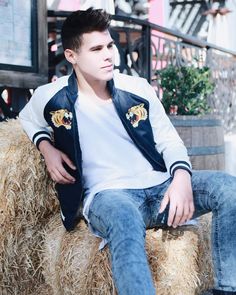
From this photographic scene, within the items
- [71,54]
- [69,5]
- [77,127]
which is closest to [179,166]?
[77,127]

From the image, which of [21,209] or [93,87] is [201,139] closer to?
[93,87]

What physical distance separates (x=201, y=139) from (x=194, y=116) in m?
0.16

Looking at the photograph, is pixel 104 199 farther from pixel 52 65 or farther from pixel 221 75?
pixel 221 75

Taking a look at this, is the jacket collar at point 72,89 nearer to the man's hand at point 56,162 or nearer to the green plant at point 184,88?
the man's hand at point 56,162

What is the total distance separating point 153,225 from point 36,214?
1.84ft

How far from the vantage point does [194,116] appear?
3.87 m

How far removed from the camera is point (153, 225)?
95.0 inches

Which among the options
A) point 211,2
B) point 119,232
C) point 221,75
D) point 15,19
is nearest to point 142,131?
point 119,232

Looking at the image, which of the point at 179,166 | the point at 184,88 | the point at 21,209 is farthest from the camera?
the point at 184,88

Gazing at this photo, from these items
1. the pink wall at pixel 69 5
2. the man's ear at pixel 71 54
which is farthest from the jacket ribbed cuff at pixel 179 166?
the pink wall at pixel 69 5

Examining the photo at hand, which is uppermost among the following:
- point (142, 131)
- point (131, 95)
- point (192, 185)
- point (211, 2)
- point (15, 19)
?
point (211, 2)

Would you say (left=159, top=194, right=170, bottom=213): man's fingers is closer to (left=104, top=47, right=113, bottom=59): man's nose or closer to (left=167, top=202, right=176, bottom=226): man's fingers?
(left=167, top=202, right=176, bottom=226): man's fingers

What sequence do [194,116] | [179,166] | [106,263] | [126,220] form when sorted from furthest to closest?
[194,116] → [179,166] → [106,263] → [126,220]

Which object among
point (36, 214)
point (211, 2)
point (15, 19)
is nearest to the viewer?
point (36, 214)
